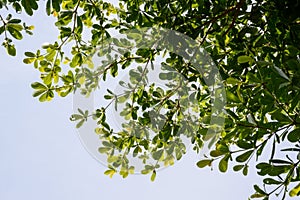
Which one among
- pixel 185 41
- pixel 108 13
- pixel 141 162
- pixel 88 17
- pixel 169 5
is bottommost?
pixel 141 162

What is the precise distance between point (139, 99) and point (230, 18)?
2.52ft

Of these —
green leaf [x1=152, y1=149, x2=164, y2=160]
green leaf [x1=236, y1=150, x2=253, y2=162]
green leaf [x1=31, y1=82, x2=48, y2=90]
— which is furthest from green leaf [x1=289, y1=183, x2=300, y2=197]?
green leaf [x1=31, y1=82, x2=48, y2=90]

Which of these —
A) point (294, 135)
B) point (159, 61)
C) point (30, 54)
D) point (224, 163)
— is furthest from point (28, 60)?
point (294, 135)

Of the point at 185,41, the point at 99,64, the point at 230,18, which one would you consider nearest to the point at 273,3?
the point at 230,18

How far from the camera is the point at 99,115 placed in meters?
Result: 2.58

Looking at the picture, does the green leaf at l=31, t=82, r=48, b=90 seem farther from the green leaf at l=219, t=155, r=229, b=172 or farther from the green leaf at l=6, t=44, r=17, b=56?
the green leaf at l=219, t=155, r=229, b=172

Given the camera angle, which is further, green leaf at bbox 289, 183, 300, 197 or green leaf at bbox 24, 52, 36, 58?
green leaf at bbox 24, 52, 36, 58

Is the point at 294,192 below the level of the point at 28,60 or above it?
below

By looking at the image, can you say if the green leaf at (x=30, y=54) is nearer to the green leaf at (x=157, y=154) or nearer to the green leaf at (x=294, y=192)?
the green leaf at (x=157, y=154)

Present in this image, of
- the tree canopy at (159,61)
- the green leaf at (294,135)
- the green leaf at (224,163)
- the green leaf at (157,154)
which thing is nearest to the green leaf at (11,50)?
the tree canopy at (159,61)

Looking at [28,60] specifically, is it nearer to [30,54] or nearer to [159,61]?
[30,54]

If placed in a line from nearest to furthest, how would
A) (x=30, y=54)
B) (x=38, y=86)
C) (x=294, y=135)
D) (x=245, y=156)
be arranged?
(x=294, y=135) < (x=245, y=156) < (x=38, y=86) < (x=30, y=54)

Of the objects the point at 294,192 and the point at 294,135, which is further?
the point at 294,192

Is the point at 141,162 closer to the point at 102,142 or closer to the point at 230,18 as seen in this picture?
the point at 102,142
